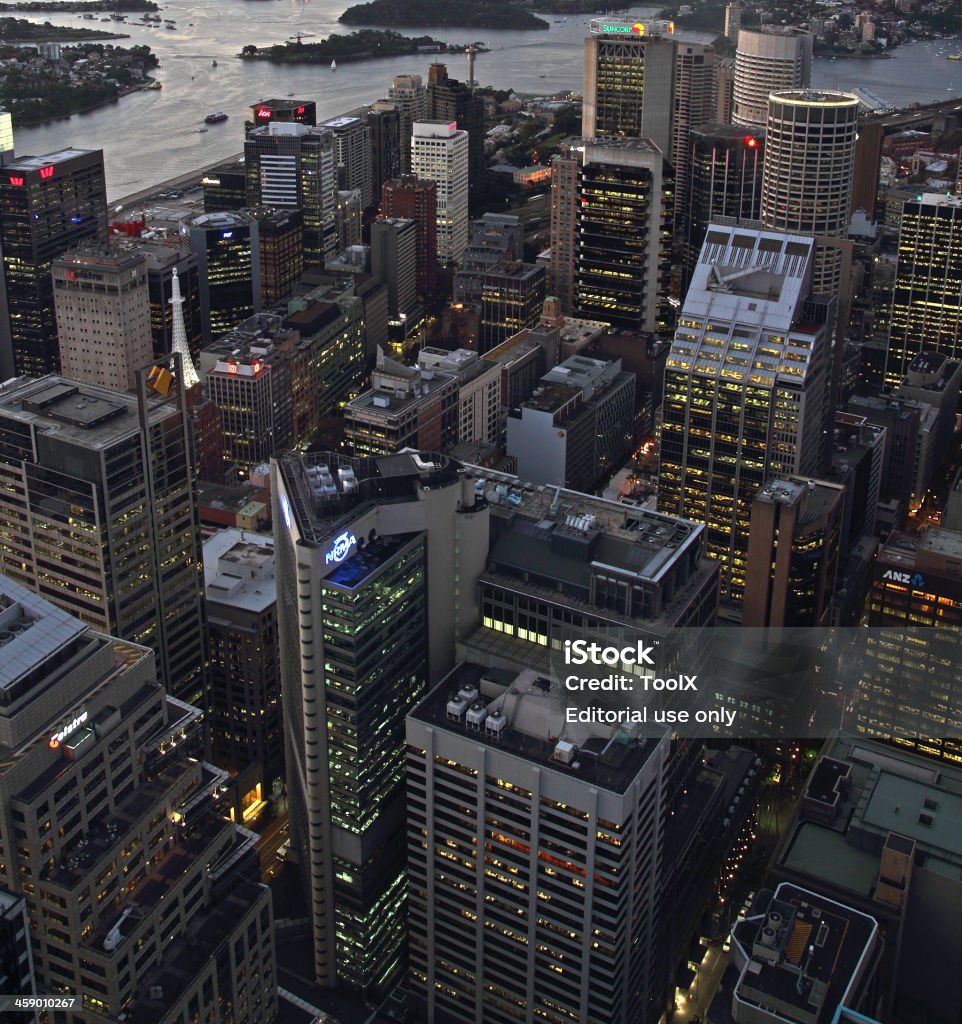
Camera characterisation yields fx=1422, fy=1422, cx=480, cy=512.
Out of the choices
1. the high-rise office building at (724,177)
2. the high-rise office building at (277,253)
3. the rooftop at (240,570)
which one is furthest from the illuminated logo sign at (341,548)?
the high-rise office building at (724,177)

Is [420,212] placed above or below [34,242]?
below

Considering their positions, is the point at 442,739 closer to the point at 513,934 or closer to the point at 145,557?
the point at 513,934

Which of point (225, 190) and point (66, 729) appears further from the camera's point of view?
point (225, 190)

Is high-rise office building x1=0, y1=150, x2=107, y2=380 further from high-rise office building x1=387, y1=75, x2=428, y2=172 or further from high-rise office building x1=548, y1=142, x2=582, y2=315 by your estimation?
high-rise office building x1=387, y1=75, x2=428, y2=172

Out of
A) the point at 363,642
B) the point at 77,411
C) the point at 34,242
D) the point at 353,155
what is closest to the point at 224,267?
the point at 34,242

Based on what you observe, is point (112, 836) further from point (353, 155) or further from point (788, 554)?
point (353, 155)

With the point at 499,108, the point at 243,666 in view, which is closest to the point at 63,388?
the point at 243,666
